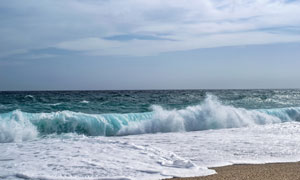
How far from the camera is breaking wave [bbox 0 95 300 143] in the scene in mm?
11500

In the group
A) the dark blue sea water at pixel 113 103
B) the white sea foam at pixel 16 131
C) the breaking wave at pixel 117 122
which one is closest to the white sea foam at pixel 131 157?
the white sea foam at pixel 16 131

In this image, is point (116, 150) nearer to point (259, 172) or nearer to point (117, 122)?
point (259, 172)

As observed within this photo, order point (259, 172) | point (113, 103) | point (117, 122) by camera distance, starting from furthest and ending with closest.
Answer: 1. point (113, 103)
2. point (117, 122)
3. point (259, 172)

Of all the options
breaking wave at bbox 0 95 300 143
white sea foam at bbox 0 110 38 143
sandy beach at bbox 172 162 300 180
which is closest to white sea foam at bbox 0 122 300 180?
sandy beach at bbox 172 162 300 180

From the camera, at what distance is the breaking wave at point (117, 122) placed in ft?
37.7

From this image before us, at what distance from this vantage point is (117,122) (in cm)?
1337

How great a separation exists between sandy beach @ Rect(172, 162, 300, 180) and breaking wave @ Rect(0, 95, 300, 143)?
6490 millimetres

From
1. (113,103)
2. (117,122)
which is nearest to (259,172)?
(117,122)

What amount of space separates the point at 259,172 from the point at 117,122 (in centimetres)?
854

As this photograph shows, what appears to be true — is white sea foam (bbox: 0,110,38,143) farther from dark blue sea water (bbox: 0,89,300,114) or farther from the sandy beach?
the sandy beach

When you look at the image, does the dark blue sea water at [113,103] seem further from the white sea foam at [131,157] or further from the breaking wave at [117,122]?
the white sea foam at [131,157]

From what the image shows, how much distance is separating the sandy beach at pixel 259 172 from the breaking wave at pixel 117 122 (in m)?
6.49

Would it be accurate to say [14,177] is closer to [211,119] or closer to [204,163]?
[204,163]

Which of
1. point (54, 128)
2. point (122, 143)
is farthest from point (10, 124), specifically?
point (122, 143)
